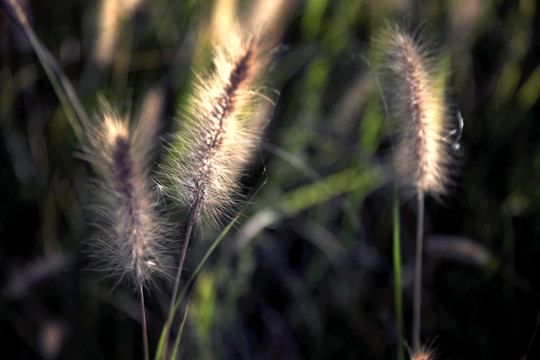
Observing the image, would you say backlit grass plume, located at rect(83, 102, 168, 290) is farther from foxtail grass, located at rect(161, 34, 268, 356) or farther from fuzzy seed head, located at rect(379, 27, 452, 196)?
fuzzy seed head, located at rect(379, 27, 452, 196)

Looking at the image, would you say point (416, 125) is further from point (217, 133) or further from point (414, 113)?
point (217, 133)

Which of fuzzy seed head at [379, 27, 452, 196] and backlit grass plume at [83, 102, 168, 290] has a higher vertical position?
fuzzy seed head at [379, 27, 452, 196]

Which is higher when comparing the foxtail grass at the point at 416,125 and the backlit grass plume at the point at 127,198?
the foxtail grass at the point at 416,125

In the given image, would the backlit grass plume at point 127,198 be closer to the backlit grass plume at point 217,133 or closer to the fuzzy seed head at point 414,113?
the backlit grass plume at point 217,133

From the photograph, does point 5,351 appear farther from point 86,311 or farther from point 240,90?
point 240,90

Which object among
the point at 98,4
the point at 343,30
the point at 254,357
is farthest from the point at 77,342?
the point at 343,30

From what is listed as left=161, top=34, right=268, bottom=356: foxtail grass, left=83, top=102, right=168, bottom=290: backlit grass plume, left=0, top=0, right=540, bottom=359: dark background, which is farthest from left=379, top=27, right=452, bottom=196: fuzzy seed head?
left=83, top=102, right=168, bottom=290: backlit grass plume

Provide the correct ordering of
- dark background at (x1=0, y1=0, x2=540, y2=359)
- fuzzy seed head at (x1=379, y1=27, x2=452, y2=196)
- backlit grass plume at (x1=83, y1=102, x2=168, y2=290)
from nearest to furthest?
backlit grass plume at (x1=83, y1=102, x2=168, y2=290) < fuzzy seed head at (x1=379, y1=27, x2=452, y2=196) < dark background at (x1=0, y1=0, x2=540, y2=359)

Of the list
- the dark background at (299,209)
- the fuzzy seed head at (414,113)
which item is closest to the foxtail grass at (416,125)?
the fuzzy seed head at (414,113)

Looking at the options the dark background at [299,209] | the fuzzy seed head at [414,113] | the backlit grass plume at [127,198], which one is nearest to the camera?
the backlit grass plume at [127,198]
